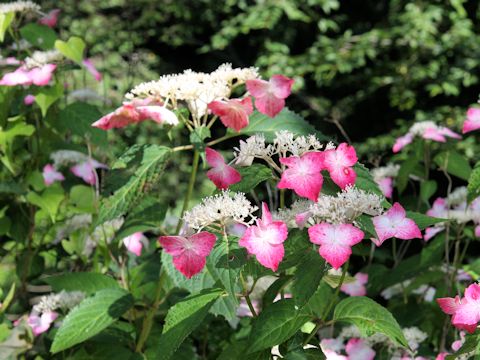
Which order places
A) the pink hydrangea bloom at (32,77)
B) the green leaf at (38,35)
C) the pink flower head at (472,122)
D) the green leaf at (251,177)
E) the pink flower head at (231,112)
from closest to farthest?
the green leaf at (251,177) → the pink flower head at (231,112) → the pink flower head at (472,122) → the pink hydrangea bloom at (32,77) → the green leaf at (38,35)

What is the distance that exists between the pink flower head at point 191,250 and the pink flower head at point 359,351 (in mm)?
516

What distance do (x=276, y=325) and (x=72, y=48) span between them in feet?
3.00

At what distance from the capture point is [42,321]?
1.41 meters

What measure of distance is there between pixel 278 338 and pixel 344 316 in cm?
13

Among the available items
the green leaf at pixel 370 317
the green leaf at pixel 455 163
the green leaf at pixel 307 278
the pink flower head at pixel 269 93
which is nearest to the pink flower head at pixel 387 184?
the green leaf at pixel 455 163

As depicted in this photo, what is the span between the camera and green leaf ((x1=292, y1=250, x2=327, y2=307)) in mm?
822

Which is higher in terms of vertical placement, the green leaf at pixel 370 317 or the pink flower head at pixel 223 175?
the pink flower head at pixel 223 175

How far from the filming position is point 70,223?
1672mm

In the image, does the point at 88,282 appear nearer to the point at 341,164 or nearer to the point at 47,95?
the point at 47,95

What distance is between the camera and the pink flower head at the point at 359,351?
1.26 meters

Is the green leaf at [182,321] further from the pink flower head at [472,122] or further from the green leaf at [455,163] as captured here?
the green leaf at [455,163]

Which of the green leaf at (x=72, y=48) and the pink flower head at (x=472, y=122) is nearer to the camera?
the pink flower head at (x=472, y=122)

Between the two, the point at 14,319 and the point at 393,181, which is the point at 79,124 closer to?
the point at 14,319

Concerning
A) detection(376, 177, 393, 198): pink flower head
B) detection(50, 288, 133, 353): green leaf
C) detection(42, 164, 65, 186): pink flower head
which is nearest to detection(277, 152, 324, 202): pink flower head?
detection(50, 288, 133, 353): green leaf
